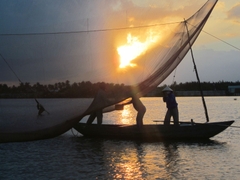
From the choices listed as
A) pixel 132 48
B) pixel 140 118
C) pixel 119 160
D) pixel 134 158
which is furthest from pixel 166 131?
pixel 132 48

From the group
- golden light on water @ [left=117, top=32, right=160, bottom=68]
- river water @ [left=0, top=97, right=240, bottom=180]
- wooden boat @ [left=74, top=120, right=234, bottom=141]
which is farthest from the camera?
wooden boat @ [left=74, top=120, right=234, bottom=141]

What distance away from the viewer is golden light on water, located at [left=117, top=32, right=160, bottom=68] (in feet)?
48.5

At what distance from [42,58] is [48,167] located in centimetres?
397

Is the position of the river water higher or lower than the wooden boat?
lower

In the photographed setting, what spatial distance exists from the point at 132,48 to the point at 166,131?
15.7 feet

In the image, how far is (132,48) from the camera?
598 inches

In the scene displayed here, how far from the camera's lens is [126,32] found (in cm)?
1520

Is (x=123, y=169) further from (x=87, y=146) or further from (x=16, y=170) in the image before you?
(x=87, y=146)

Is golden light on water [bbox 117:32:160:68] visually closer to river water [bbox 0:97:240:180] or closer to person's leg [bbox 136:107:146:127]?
person's leg [bbox 136:107:146:127]

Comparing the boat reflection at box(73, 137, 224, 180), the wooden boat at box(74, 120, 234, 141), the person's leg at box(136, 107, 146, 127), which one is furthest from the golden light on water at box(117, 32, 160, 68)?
the wooden boat at box(74, 120, 234, 141)

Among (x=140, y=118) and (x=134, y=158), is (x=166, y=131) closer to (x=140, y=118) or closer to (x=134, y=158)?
(x=140, y=118)

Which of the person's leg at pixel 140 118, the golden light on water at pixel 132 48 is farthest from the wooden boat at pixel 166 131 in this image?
the golden light on water at pixel 132 48

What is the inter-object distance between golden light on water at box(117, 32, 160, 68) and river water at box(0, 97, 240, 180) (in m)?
3.85

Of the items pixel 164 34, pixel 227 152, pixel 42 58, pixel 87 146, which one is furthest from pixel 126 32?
pixel 227 152
